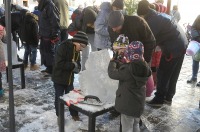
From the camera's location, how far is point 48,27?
5863 mm

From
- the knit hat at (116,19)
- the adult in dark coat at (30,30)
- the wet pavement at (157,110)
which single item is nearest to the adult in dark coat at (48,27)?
the adult in dark coat at (30,30)

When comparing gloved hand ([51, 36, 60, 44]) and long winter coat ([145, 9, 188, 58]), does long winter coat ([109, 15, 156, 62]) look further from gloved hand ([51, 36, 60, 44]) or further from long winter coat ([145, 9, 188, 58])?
gloved hand ([51, 36, 60, 44])

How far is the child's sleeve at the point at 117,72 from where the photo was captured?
2.90 m

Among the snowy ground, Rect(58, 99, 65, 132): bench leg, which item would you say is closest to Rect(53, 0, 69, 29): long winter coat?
the snowy ground

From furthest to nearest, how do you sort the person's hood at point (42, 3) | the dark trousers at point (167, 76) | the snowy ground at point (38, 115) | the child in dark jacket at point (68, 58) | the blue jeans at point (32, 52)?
the blue jeans at point (32, 52) < the person's hood at point (42, 3) < the dark trousers at point (167, 76) < the snowy ground at point (38, 115) < the child in dark jacket at point (68, 58)

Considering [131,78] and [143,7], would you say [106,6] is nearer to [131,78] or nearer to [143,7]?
[143,7]

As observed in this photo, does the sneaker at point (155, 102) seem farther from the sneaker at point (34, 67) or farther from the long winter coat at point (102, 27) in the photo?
the sneaker at point (34, 67)

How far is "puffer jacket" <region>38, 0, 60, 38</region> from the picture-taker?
5.75 metres

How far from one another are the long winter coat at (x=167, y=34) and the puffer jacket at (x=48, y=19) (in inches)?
91.5

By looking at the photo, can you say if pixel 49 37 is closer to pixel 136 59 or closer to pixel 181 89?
pixel 181 89

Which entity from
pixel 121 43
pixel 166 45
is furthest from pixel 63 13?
pixel 121 43

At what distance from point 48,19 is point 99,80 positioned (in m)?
3.04

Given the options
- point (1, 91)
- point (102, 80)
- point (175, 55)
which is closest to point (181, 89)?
point (175, 55)

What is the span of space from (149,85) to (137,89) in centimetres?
87
